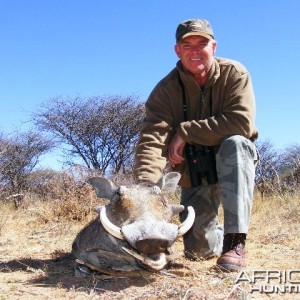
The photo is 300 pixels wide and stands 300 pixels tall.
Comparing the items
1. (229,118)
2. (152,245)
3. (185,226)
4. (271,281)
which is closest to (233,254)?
(271,281)

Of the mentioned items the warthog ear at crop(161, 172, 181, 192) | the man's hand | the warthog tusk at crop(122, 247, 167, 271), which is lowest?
the warthog tusk at crop(122, 247, 167, 271)

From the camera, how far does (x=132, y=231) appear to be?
2920 millimetres

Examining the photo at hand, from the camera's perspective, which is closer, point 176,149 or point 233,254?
point 233,254

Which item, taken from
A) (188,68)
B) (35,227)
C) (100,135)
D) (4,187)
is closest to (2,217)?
(35,227)

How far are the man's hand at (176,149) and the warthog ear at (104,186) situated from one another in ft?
2.89

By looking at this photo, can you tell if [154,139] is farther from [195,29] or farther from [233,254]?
[233,254]

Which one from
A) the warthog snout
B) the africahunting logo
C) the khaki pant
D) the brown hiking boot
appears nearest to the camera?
the warthog snout

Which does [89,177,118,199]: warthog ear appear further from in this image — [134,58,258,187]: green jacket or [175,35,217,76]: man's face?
[175,35,217,76]: man's face

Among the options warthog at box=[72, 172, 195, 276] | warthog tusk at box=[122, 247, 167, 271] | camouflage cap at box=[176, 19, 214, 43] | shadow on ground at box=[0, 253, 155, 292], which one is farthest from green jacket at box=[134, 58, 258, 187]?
warthog tusk at box=[122, 247, 167, 271]

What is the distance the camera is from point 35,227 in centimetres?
685

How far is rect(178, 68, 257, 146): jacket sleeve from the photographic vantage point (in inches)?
160

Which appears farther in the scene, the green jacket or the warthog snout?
the green jacket

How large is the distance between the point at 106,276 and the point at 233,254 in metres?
0.88

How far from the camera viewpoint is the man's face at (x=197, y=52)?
435 cm
